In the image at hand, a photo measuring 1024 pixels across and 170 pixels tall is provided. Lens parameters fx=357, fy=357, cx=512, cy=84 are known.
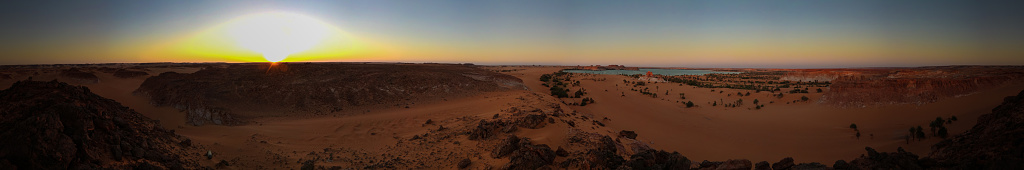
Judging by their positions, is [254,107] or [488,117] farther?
[254,107]

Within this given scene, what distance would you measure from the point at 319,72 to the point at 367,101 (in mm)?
7600

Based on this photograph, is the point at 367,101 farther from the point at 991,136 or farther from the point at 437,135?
the point at 991,136

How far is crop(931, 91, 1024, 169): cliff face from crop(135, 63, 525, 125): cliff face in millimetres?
15741

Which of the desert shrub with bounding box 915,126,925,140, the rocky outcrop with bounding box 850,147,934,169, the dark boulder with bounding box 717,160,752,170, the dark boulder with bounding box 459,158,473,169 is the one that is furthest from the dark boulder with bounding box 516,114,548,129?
the desert shrub with bounding box 915,126,925,140

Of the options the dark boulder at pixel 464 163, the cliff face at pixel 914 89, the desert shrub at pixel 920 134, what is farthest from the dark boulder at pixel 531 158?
the cliff face at pixel 914 89

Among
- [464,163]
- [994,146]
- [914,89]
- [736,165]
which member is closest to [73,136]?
[464,163]

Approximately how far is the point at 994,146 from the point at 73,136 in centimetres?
1224

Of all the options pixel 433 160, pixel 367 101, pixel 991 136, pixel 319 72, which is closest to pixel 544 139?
pixel 433 160

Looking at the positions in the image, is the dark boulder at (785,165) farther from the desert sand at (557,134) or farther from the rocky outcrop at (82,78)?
the rocky outcrop at (82,78)

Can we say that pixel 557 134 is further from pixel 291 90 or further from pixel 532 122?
pixel 291 90

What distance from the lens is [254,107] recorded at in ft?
50.2

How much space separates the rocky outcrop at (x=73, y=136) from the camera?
4.33 metres

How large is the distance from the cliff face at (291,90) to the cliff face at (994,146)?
15.7 meters

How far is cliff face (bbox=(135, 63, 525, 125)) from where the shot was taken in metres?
14.5
